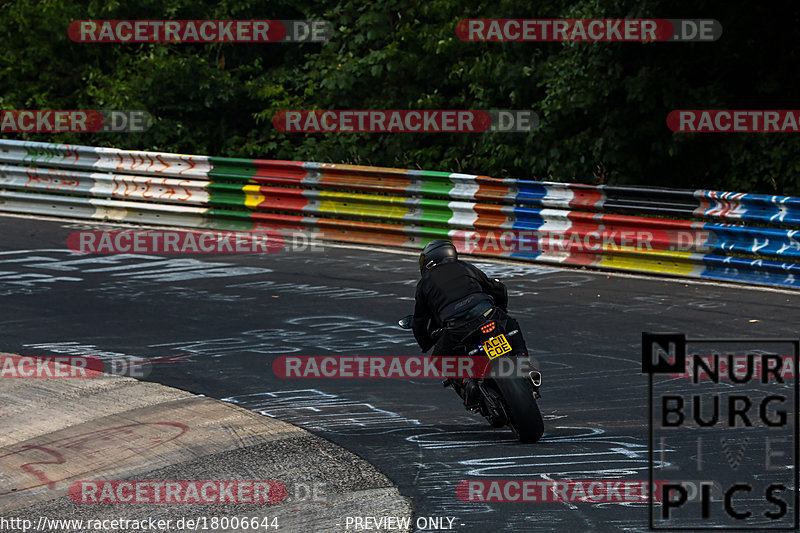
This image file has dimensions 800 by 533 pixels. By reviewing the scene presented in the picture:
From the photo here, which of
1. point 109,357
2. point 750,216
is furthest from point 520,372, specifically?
point 750,216

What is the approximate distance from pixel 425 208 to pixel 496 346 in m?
9.07

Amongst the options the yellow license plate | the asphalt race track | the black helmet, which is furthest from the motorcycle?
the black helmet

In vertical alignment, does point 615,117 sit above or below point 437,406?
above

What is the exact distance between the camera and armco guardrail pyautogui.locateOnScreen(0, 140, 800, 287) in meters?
14.6

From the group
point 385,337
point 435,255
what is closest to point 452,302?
point 435,255

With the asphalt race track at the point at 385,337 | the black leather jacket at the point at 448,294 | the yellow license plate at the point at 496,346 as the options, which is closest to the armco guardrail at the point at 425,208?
the asphalt race track at the point at 385,337

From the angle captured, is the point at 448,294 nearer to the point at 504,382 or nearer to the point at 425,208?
the point at 504,382

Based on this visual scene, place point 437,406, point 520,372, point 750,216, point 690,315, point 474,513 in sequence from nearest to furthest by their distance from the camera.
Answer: point 474,513, point 520,372, point 437,406, point 690,315, point 750,216

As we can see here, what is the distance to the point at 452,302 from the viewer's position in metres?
8.80

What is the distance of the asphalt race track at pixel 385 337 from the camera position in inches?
313

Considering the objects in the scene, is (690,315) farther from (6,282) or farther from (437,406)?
(6,282)

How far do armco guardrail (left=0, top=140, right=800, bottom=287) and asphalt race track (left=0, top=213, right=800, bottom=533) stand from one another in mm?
445

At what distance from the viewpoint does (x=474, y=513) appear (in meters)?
7.07

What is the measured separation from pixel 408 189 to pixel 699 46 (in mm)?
4831
